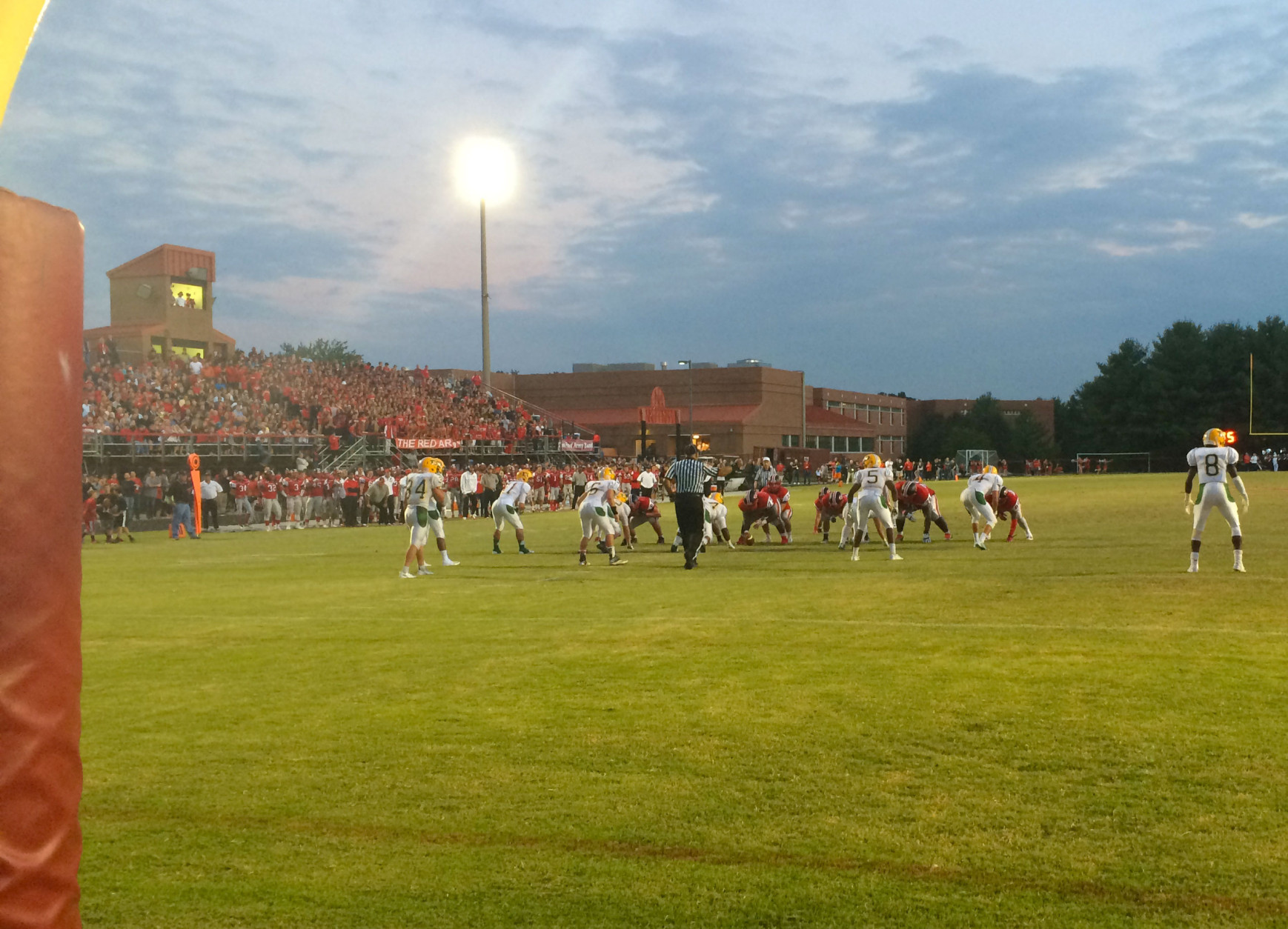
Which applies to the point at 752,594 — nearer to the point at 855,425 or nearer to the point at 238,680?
the point at 238,680

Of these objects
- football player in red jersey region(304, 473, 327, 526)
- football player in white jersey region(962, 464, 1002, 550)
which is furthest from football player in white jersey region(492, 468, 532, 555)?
football player in red jersey region(304, 473, 327, 526)

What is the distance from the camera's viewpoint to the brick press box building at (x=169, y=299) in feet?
195

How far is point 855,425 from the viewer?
96.1 meters

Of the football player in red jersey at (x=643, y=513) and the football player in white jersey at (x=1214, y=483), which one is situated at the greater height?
the football player in white jersey at (x=1214, y=483)

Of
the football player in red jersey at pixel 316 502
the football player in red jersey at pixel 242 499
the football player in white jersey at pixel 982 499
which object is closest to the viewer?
the football player in white jersey at pixel 982 499

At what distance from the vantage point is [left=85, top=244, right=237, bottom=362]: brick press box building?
2341 inches

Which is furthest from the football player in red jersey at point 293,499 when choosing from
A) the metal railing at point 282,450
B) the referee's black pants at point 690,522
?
the referee's black pants at point 690,522

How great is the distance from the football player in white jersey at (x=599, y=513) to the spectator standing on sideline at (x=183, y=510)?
14.7 meters

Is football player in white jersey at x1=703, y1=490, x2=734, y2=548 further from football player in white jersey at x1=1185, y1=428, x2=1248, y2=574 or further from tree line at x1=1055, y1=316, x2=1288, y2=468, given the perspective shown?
tree line at x1=1055, y1=316, x2=1288, y2=468

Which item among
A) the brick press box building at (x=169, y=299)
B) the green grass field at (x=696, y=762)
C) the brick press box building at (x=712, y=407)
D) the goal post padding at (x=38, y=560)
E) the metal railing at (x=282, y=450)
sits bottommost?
the green grass field at (x=696, y=762)

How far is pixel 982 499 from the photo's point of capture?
22.3 meters

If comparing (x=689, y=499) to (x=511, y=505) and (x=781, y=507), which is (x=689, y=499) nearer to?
(x=511, y=505)

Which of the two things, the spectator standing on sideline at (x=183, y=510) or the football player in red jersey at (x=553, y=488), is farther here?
the football player in red jersey at (x=553, y=488)

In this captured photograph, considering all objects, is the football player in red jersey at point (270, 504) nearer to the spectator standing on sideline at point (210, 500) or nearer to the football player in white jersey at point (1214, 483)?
the spectator standing on sideline at point (210, 500)
